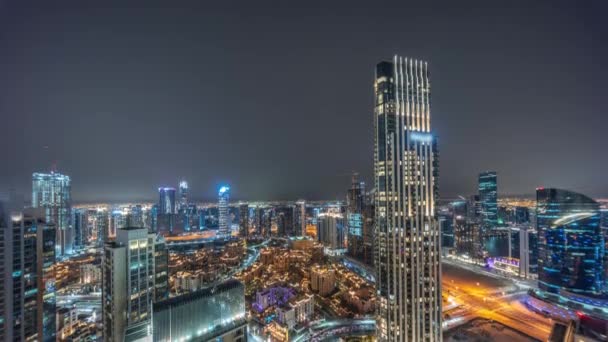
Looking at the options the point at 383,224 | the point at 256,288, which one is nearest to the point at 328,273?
the point at 256,288

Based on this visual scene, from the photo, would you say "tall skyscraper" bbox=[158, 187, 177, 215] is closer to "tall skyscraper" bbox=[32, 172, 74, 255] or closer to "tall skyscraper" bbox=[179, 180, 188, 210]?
"tall skyscraper" bbox=[179, 180, 188, 210]

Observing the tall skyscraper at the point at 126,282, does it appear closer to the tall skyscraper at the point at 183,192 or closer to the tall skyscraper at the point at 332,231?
the tall skyscraper at the point at 332,231

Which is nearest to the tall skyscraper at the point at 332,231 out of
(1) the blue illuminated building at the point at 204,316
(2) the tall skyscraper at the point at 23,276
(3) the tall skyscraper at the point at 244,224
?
(3) the tall skyscraper at the point at 244,224

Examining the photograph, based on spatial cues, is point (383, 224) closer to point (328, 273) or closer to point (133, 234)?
point (133, 234)

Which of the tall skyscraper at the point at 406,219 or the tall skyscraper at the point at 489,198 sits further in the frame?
the tall skyscraper at the point at 489,198

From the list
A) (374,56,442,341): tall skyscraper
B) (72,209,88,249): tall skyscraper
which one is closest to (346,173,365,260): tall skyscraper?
(374,56,442,341): tall skyscraper

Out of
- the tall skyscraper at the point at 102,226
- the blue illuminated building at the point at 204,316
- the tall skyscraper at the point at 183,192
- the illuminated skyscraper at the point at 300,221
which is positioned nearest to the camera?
the blue illuminated building at the point at 204,316
